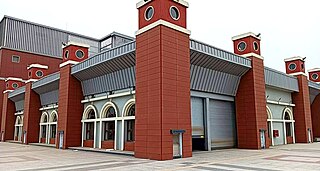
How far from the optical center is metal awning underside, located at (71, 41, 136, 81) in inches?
861

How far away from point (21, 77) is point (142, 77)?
3682 cm

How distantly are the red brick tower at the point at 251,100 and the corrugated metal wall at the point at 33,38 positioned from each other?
3591cm

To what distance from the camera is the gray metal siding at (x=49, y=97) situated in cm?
3372

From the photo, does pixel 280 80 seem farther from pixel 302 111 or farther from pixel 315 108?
pixel 315 108

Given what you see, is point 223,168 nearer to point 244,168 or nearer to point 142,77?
point 244,168

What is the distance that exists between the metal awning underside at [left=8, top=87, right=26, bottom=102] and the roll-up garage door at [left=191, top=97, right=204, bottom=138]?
89.8 feet

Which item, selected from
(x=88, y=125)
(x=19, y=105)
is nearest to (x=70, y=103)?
(x=88, y=125)

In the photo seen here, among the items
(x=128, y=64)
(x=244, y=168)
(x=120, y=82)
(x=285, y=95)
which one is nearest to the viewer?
(x=244, y=168)

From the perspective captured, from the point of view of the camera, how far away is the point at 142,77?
63.4 feet

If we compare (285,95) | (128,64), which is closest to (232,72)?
(128,64)

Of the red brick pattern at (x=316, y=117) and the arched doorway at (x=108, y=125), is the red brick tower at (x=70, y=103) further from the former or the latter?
the red brick pattern at (x=316, y=117)

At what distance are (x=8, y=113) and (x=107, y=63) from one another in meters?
29.6

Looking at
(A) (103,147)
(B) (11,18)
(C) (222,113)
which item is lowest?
(A) (103,147)

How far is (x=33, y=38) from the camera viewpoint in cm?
4881
